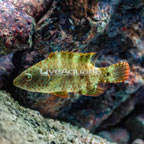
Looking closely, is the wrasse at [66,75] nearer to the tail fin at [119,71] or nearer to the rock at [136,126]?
the tail fin at [119,71]

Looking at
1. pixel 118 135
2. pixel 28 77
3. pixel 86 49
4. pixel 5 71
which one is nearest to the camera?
pixel 28 77

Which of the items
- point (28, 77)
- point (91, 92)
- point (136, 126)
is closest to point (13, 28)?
point (28, 77)

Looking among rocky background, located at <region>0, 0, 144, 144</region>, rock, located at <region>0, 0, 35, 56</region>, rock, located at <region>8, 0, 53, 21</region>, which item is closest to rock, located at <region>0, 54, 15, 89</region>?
rocky background, located at <region>0, 0, 144, 144</region>

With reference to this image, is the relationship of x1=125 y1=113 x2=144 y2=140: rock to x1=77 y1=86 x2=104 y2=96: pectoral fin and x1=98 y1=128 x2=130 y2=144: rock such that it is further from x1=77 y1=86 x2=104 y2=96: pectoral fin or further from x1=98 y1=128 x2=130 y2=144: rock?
x1=77 y1=86 x2=104 y2=96: pectoral fin

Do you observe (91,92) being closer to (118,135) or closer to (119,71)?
(119,71)

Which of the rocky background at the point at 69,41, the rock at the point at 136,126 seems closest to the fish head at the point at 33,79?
the rocky background at the point at 69,41

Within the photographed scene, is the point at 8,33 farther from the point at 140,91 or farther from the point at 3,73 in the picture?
the point at 140,91
